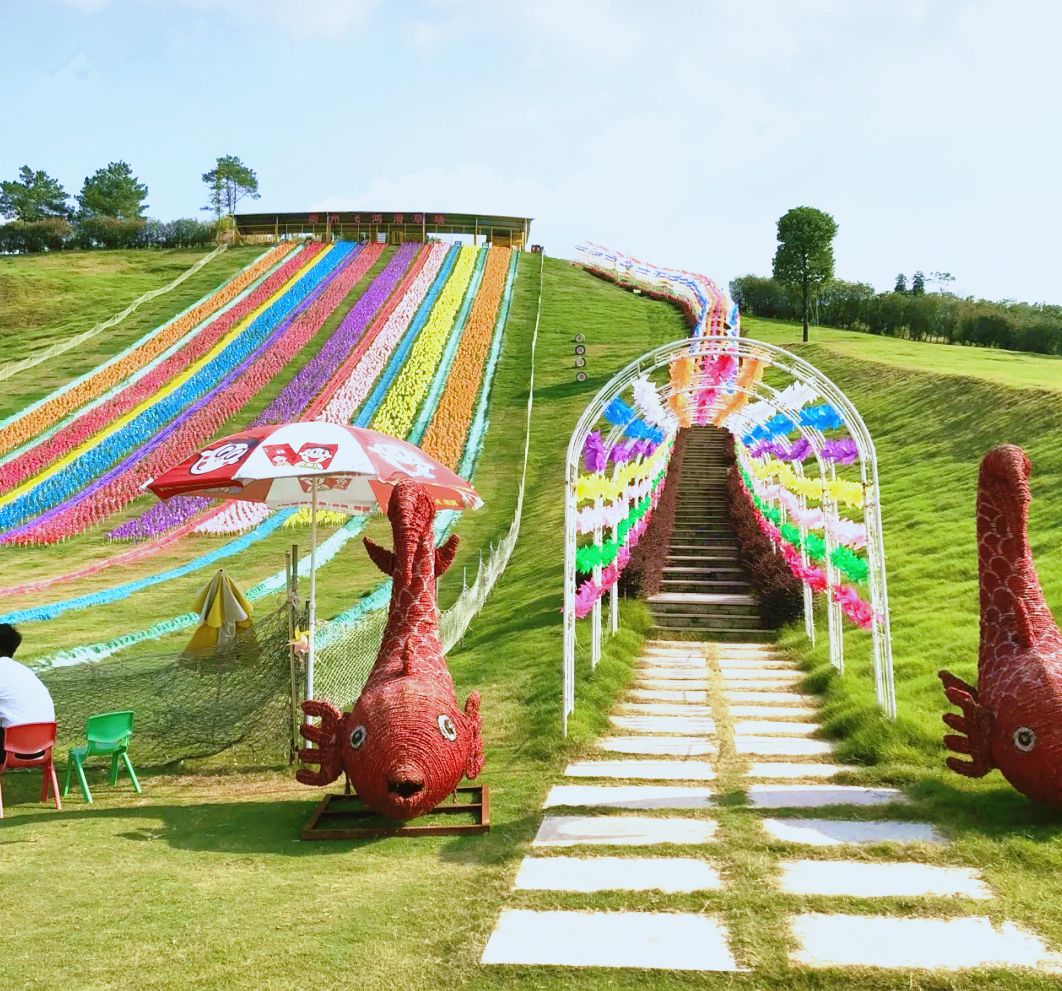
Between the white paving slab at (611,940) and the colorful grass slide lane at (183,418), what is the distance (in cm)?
1905

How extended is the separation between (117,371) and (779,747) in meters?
30.7

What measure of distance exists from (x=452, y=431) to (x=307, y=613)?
20.3 metres

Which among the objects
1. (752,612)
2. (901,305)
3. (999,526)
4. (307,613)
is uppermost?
(901,305)

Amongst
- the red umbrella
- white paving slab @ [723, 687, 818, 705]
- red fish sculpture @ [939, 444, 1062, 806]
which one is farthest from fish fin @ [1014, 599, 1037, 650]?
the red umbrella

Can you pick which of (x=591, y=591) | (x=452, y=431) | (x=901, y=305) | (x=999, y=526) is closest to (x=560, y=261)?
(x=901, y=305)

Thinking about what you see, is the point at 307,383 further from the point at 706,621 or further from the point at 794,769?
the point at 794,769

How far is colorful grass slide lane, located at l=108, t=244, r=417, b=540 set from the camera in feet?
73.0

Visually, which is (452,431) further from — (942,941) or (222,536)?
(942,941)

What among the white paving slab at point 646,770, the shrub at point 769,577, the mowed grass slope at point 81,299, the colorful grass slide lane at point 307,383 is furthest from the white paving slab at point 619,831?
the mowed grass slope at point 81,299

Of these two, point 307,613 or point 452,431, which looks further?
point 452,431

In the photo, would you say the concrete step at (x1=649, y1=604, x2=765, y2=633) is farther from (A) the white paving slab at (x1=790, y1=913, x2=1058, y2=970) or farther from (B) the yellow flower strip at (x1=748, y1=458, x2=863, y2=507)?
(A) the white paving slab at (x1=790, y1=913, x2=1058, y2=970)

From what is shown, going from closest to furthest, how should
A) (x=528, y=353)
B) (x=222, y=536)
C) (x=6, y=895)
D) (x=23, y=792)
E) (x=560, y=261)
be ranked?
(x=6, y=895) → (x=23, y=792) → (x=222, y=536) → (x=528, y=353) → (x=560, y=261)

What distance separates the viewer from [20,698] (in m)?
7.23

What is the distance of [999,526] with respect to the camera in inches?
283
